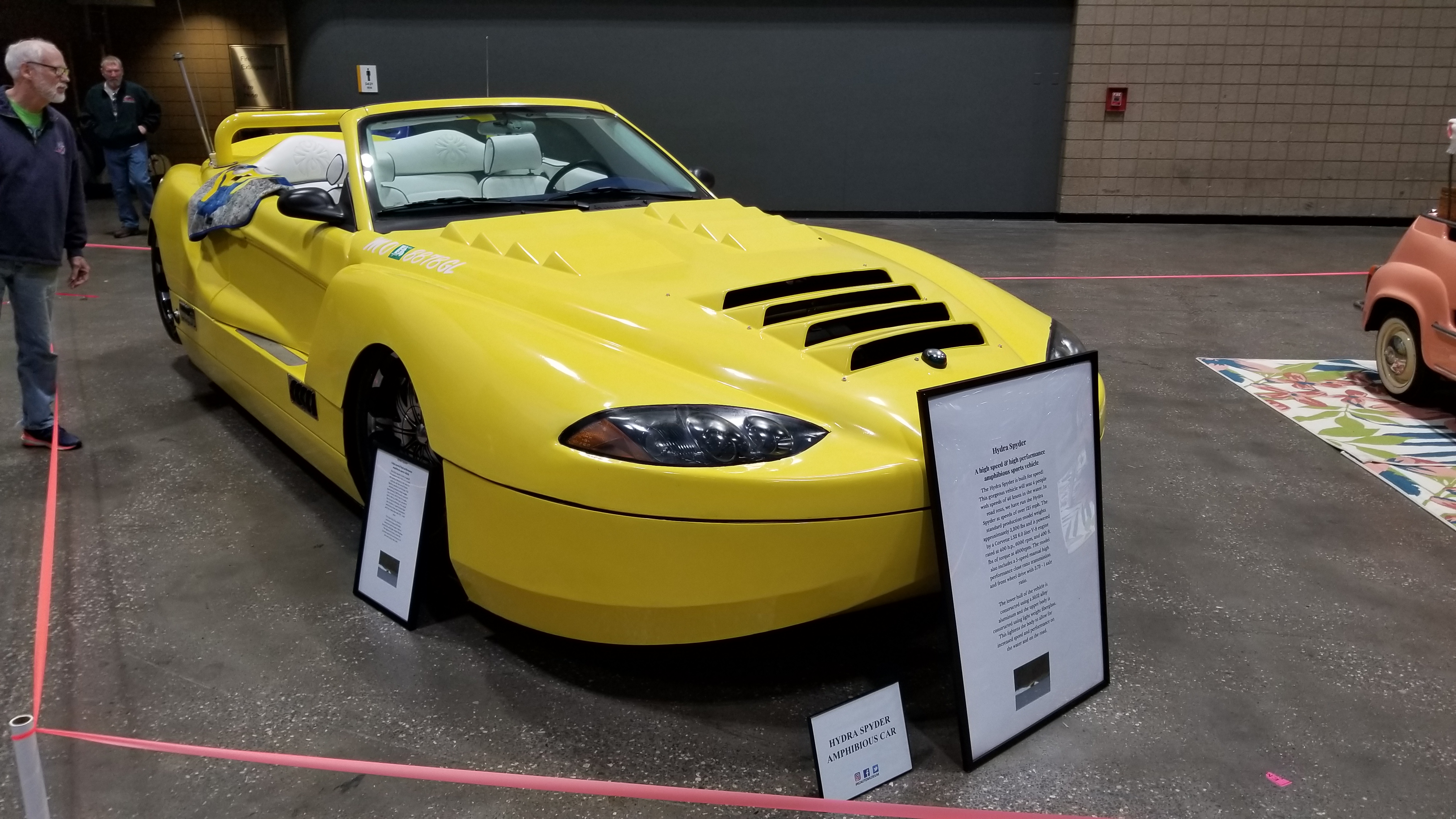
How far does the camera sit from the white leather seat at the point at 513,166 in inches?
145

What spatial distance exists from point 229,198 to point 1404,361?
520 centimetres

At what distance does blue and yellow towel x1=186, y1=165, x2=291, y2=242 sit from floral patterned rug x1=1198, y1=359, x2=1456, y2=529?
14.3 feet

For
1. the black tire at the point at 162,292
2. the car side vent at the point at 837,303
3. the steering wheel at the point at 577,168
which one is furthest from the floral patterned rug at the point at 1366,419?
the black tire at the point at 162,292

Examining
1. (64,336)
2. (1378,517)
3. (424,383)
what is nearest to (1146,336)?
(1378,517)

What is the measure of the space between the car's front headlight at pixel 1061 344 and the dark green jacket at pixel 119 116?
341 inches

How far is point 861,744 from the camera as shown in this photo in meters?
2.19

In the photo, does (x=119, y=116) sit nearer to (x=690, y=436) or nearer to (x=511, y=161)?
(x=511, y=161)

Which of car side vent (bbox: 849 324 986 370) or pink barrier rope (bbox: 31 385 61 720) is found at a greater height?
car side vent (bbox: 849 324 986 370)

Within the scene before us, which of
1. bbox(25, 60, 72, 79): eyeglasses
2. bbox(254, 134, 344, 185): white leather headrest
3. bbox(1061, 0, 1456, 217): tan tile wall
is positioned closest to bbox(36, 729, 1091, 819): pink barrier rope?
bbox(25, 60, 72, 79): eyeglasses

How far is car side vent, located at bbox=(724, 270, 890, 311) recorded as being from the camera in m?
2.76

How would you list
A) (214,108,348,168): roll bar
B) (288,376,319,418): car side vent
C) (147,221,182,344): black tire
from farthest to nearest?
(147,221,182,344): black tire
(214,108,348,168): roll bar
(288,376,319,418): car side vent

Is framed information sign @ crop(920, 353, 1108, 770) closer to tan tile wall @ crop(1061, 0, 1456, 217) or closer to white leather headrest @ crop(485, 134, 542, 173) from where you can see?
white leather headrest @ crop(485, 134, 542, 173)

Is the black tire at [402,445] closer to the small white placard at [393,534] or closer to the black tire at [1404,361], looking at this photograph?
the small white placard at [393,534]

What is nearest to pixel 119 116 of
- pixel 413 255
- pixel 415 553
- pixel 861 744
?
pixel 413 255
